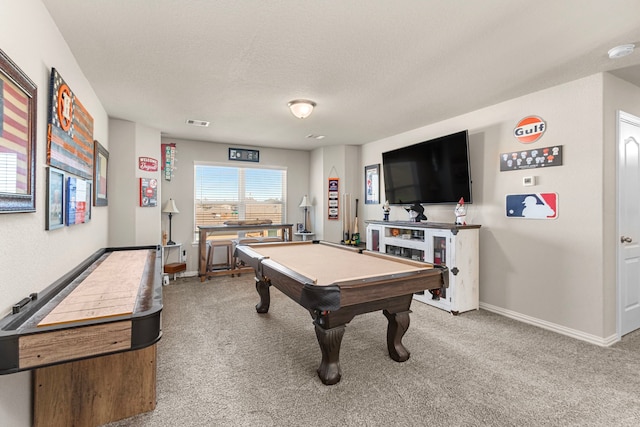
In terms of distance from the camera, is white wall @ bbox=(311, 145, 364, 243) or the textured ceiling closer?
the textured ceiling

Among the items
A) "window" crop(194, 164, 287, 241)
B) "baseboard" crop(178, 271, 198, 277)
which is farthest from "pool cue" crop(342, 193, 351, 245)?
"baseboard" crop(178, 271, 198, 277)

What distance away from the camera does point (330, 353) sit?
210 centimetres

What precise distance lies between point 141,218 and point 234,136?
78.5 inches

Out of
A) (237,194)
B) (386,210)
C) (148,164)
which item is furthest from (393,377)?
(237,194)

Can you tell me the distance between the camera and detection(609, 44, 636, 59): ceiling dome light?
7.31 ft

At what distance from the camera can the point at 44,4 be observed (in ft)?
5.88

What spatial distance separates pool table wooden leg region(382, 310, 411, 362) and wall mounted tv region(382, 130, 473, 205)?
2.00m

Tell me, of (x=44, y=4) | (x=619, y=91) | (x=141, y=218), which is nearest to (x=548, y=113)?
(x=619, y=91)

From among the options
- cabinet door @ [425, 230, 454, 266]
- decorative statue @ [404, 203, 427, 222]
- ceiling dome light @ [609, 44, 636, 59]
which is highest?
ceiling dome light @ [609, 44, 636, 59]

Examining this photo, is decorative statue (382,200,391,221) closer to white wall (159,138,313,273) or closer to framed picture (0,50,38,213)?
white wall (159,138,313,273)

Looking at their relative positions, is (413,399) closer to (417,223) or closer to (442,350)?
(442,350)

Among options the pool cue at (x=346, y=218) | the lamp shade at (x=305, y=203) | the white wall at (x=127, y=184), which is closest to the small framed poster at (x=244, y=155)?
the lamp shade at (x=305, y=203)

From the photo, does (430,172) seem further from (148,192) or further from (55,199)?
(148,192)

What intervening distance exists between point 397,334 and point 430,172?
2463 mm
